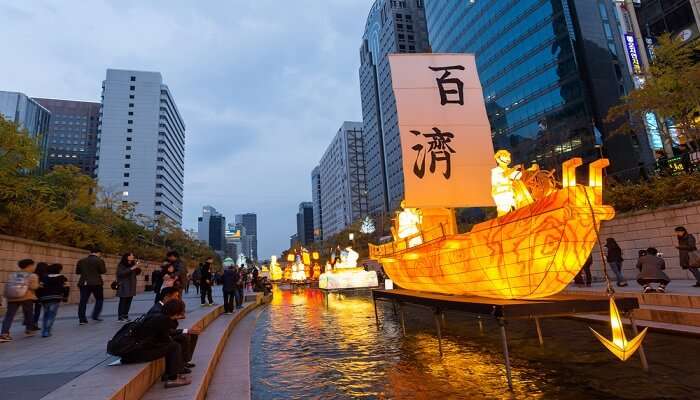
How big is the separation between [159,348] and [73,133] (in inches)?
4722

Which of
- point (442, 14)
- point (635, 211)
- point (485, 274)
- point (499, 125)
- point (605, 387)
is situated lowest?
point (605, 387)

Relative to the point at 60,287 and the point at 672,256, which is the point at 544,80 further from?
the point at 60,287

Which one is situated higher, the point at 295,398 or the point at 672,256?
the point at 672,256

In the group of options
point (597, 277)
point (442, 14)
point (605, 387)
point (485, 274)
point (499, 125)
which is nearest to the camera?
point (605, 387)

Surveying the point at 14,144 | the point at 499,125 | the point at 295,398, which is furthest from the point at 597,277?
the point at 499,125

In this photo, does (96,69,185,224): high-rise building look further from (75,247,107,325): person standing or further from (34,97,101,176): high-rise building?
(75,247,107,325): person standing

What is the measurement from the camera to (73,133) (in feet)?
325

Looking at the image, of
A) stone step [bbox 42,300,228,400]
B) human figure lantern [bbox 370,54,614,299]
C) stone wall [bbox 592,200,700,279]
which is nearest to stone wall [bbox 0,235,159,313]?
stone step [bbox 42,300,228,400]

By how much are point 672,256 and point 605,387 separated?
1114 cm

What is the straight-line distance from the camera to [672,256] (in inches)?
475

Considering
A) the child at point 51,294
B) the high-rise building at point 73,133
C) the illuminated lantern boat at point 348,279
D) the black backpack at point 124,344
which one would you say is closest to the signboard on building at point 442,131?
the black backpack at point 124,344

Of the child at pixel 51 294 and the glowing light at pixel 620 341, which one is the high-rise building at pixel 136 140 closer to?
the child at pixel 51 294

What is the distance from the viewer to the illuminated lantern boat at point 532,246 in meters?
4.52

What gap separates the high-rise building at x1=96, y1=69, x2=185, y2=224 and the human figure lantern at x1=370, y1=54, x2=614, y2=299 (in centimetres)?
7943
